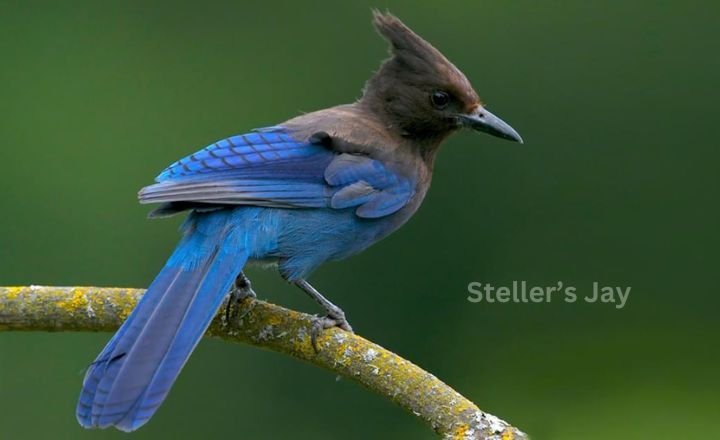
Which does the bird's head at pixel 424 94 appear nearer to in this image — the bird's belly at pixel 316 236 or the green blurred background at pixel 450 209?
the bird's belly at pixel 316 236

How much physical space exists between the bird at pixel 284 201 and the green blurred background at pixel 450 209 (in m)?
2.14

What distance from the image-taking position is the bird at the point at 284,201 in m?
4.45

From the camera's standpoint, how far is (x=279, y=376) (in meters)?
8.87

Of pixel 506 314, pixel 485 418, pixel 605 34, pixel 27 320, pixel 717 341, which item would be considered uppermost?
pixel 605 34

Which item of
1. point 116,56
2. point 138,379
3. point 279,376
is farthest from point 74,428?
point 138,379

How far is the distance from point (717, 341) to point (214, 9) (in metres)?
4.36

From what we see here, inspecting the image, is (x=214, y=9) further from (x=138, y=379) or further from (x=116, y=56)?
(x=138, y=379)

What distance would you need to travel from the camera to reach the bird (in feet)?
14.6

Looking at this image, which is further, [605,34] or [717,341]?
[605,34]

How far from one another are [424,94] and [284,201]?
0.80 meters

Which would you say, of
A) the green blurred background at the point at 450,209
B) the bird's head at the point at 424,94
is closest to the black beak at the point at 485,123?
the bird's head at the point at 424,94

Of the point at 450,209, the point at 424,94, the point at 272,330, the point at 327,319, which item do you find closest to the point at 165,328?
the point at 272,330

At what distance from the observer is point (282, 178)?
5.24 meters

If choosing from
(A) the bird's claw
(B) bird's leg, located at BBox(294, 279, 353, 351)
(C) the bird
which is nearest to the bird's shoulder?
(C) the bird
